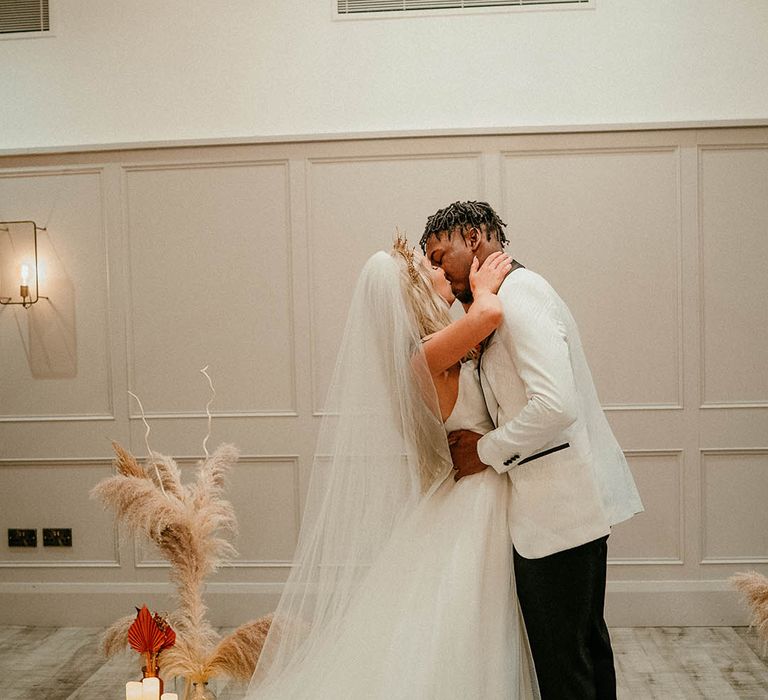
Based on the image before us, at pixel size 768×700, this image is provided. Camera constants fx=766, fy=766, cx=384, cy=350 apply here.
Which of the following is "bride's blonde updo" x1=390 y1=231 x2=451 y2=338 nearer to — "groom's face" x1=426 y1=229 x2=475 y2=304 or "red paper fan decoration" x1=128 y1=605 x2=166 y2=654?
"groom's face" x1=426 y1=229 x2=475 y2=304

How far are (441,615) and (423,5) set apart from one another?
10.5 feet

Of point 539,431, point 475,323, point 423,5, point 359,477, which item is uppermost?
point 423,5

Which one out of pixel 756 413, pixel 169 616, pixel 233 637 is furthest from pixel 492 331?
pixel 756 413

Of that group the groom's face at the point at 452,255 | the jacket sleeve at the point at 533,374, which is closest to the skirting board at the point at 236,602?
the jacket sleeve at the point at 533,374

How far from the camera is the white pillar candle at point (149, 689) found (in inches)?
87.1

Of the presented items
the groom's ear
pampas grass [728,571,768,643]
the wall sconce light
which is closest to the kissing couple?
the groom's ear

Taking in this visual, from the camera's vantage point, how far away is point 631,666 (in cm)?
344

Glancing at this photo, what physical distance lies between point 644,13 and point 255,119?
2087mm

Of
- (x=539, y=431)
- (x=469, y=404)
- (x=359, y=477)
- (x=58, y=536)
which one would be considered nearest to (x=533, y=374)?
(x=539, y=431)

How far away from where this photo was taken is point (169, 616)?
2609 millimetres

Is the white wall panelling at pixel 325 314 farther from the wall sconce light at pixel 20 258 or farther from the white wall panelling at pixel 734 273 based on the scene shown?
the wall sconce light at pixel 20 258

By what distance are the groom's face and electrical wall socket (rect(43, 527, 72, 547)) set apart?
2998 millimetres

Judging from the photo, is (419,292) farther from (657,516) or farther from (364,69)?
(657,516)

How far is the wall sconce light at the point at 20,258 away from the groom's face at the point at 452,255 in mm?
2807
